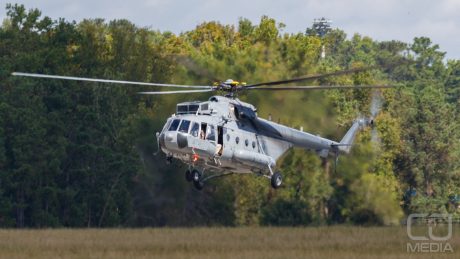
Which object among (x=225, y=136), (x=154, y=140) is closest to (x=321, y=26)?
(x=154, y=140)

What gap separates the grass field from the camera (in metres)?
41.2

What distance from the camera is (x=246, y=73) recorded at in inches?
2144

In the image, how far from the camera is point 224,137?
3888 centimetres

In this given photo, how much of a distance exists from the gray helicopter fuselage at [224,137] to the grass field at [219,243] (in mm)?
2997

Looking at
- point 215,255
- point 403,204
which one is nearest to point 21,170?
point 403,204

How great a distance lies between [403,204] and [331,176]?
17.9 m

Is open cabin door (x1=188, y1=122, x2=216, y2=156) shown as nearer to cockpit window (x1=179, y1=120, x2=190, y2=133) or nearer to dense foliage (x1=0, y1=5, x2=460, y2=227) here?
cockpit window (x1=179, y1=120, x2=190, y2=133)

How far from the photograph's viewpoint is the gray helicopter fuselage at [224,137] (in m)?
37.6

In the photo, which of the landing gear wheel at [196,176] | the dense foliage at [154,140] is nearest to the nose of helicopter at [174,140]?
the landing gear wheel at [196,176]

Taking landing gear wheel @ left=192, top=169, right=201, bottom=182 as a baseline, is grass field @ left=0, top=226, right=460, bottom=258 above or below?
below

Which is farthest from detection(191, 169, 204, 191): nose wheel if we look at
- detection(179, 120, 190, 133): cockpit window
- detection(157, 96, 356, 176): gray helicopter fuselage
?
detection(179, 120, 190, 133): cockpit window

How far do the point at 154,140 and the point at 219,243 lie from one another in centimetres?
1080

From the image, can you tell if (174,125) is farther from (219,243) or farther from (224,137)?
(219,243)

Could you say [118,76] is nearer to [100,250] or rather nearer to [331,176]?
[331,176]
